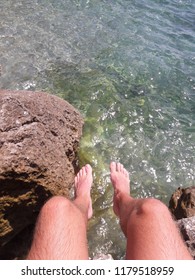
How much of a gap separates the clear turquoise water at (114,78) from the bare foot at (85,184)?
1.03 feet

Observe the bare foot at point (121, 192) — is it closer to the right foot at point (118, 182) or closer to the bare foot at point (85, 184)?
the right foot at point (118, 182)

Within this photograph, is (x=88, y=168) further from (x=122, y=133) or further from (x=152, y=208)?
(x=152, y=208)

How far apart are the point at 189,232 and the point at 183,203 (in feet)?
2.26

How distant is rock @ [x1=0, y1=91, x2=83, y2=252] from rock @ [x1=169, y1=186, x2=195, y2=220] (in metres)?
1.35

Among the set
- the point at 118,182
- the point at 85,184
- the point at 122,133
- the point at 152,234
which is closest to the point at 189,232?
the point at 152,234

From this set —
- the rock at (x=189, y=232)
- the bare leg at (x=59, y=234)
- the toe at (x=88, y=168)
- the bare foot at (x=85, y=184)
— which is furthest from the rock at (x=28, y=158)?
the rock at (x=189, y=232)

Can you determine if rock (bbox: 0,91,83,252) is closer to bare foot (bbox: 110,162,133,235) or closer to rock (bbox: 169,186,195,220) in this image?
bare foot (bbox: 110,162,133,235)

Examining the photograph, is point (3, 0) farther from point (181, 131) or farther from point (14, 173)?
point (14, 173)

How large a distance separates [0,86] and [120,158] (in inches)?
95.8

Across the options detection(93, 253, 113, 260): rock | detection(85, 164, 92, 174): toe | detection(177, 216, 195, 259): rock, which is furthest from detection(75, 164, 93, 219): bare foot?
detection(177, 216, 195, 259): rock

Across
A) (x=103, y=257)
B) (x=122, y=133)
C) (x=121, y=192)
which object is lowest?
(x=103, y=257)

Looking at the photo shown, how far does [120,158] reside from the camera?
16.5ft

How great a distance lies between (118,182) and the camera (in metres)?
4.31

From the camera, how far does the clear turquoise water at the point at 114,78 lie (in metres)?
4.88
